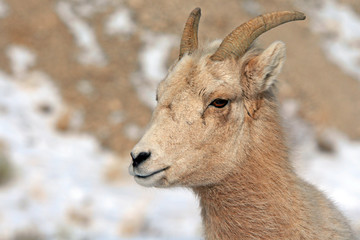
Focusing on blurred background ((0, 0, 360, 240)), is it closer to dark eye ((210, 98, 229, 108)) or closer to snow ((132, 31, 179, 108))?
snow ((132, 31, 179, 108))

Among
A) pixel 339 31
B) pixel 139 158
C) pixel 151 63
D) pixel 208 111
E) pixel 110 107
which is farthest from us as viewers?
pixel 339 31

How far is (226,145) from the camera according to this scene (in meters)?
4.37

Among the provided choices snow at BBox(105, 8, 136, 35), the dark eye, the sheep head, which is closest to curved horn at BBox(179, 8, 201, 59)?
the sheep head

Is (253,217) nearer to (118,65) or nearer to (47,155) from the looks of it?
(47,155)

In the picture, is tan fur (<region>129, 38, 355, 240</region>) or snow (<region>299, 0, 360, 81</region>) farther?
snow (<region>299, 0, 360, 81</region>)

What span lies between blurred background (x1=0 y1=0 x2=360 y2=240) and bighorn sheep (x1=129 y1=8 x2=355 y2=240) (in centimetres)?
483

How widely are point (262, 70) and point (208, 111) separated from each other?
0.62 metres

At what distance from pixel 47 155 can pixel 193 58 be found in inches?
322

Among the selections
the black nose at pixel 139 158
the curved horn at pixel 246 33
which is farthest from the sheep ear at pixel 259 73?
the black nose at pixel 139 158

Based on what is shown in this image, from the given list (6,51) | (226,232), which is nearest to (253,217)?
(226,232)

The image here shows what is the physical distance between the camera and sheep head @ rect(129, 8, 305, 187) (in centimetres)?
413

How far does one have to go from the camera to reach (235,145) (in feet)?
14.4

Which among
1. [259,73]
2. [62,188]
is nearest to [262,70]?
[259,73]

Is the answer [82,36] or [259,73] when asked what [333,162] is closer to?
[82,36]
